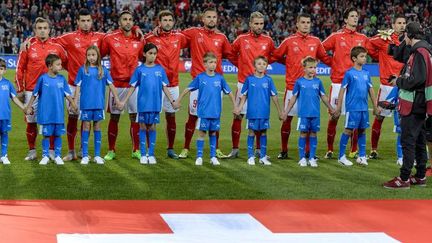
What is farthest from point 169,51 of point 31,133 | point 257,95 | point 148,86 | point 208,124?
point 31,133

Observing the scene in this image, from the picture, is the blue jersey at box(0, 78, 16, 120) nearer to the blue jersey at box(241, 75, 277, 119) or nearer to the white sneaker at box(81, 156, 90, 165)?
the white sneaker at box(81, 156, 90, 165)

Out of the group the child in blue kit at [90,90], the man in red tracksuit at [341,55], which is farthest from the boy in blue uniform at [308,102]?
the child in blue kit at [90,90]

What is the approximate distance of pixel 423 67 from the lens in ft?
29.9

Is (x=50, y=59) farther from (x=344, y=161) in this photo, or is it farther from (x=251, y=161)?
(x=344, y=161)

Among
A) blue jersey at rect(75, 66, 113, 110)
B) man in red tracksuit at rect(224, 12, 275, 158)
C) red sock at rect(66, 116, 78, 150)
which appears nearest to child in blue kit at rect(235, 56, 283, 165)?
man in red tracksuit at rect(224, 12, 275, 158)

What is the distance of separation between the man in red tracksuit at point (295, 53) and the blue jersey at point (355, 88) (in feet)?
2.82

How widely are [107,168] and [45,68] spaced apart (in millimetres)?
1804

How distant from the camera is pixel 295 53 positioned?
479 inches

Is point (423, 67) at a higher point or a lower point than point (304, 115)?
higher

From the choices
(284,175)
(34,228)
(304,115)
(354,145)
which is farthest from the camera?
(354,145)

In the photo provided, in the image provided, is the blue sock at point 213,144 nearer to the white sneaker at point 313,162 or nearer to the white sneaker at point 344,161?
the white sneaker at point 313,162

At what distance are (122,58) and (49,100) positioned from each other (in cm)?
139

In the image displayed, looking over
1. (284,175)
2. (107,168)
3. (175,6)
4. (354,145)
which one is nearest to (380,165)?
(354,145)

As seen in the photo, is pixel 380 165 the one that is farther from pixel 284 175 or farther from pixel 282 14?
pixel 282 14
